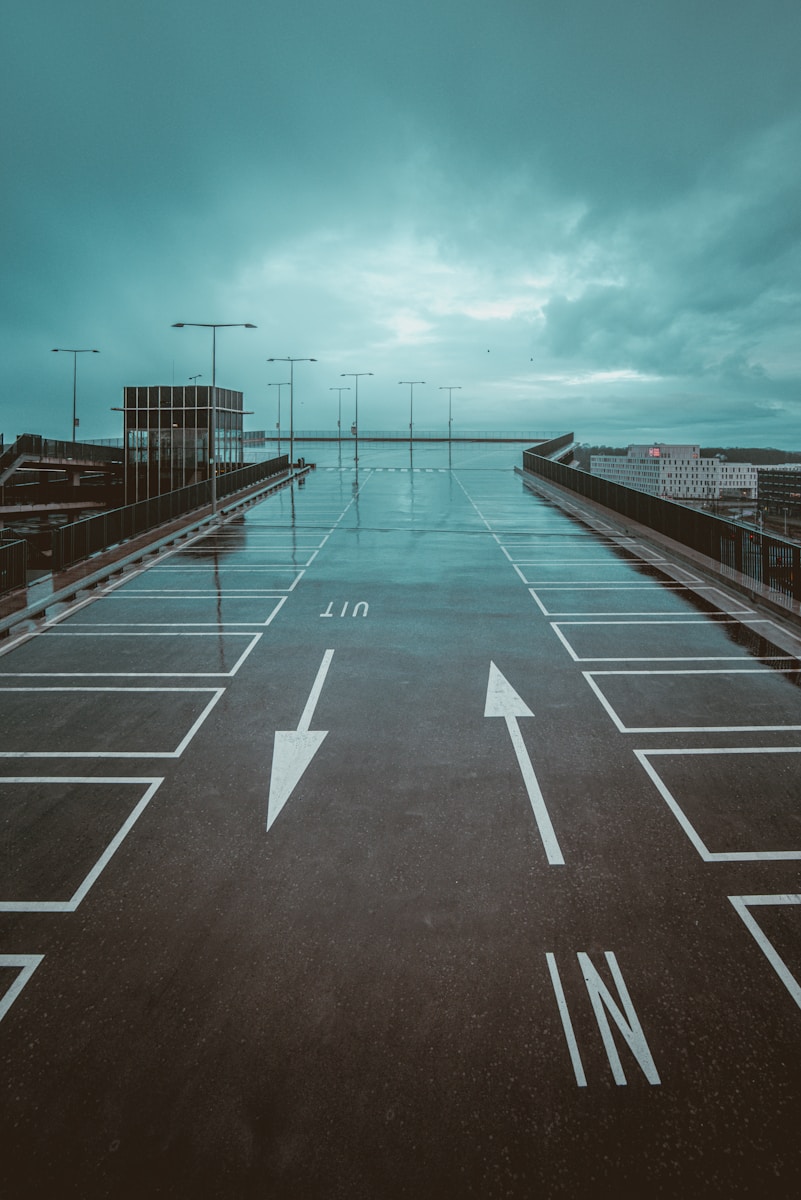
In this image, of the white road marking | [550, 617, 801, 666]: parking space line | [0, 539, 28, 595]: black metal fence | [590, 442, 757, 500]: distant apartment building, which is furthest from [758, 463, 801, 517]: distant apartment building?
[0, 539, 28, 595]: black metal fence

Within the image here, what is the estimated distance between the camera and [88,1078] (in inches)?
174

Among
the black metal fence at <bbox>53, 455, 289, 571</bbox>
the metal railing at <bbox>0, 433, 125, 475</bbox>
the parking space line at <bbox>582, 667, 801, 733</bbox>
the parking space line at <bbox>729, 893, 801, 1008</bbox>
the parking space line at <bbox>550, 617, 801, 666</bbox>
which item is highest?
the metal railing at <bbox>0, 433, 125, 475</bbox>

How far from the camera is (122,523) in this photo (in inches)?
980

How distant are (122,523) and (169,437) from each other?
42.0 m

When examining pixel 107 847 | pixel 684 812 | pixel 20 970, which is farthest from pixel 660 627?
pixel 20 970

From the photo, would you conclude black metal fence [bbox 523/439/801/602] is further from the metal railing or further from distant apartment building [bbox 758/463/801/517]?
the metal railing

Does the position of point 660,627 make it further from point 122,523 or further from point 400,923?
point 122,523

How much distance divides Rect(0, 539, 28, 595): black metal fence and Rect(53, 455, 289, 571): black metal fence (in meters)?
2.37

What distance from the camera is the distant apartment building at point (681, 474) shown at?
26594mm

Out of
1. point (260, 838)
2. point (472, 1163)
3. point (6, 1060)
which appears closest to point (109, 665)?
point (260, 838)

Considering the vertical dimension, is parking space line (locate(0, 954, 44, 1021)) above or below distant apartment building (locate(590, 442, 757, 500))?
below

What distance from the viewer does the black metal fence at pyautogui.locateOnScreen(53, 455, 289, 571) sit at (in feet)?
66.9

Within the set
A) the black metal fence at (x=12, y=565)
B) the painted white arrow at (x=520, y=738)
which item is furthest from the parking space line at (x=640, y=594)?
the black metal fence at (x=12, y=565)

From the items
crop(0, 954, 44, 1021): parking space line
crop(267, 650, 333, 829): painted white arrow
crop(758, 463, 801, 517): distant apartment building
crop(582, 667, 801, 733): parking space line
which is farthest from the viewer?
crop(758, 463, 801, 517): distant apartment building
